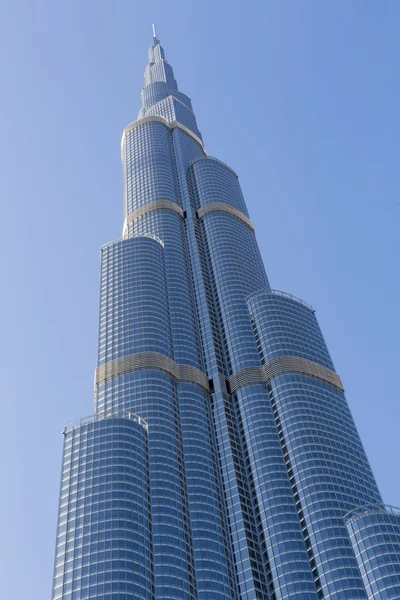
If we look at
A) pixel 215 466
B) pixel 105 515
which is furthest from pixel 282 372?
pixel 105 515

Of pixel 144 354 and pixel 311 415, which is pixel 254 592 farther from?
pixel 144 354

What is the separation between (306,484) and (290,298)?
60922mm

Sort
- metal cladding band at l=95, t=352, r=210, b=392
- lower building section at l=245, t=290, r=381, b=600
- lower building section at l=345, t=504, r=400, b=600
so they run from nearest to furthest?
lower building section at l=345, t=504, r=400, b=600 < lower building section at l=245, t=290, r=381, b=600 < metal cladding band at l=95, t=352, r=210, b=392

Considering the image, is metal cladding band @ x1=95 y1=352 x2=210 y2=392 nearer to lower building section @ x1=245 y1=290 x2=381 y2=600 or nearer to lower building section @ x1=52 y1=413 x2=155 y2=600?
lower building section @ x1=245 y1=290 x2=381 y2=600

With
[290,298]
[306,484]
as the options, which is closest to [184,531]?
[306,484]

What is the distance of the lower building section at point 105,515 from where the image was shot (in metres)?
114

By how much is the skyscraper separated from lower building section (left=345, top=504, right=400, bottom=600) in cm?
21

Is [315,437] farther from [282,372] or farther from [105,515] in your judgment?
[105,515]

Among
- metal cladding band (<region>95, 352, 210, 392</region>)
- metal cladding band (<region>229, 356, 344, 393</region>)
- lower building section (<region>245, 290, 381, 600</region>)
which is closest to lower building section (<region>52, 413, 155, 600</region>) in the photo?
metal cladding band (<region>95, 352, 210, 392</region>)

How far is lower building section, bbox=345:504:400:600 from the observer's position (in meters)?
119

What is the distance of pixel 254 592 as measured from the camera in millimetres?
134750

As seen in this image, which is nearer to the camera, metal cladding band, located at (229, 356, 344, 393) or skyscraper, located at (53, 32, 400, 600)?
skyscraper, located at (53, 32, 400, 600)

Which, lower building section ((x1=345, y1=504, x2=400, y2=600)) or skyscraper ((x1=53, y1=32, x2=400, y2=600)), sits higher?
skyscraper ((x1=53, y1=32, x2=400, y2=600))

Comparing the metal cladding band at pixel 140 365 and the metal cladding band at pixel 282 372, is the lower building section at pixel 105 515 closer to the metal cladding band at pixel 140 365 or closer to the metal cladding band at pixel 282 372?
the metal cladding band at pixel 140 365
